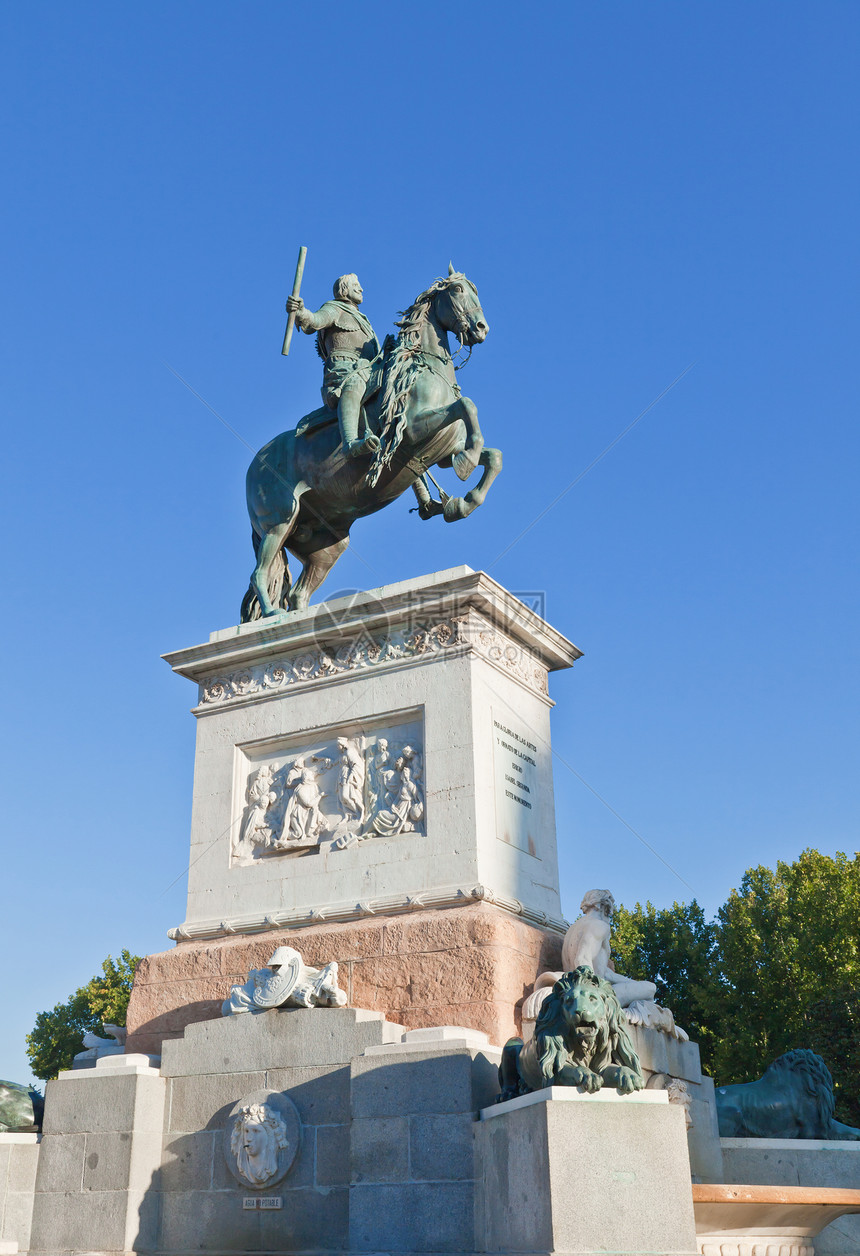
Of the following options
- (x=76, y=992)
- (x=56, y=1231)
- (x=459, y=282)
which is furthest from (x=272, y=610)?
(x=76, y=992)

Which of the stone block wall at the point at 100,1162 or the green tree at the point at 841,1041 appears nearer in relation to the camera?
the stone block wall at the point at 100,1162

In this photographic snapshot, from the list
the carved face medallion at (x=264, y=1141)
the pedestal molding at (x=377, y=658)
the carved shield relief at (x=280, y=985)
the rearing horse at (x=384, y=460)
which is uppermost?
the rearing horse at (x=384, y=460)

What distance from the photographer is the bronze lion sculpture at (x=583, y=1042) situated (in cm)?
654

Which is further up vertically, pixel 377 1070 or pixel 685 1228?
pixel 377 1070

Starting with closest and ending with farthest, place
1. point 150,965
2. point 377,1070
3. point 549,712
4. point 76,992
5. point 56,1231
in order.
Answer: point 377,1070 < point 56,1231 < point 150,965 < point 549,712 < point 76,992

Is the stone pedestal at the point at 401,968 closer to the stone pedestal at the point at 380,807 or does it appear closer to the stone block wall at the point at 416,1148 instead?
the stone pedestal at the point at 380,807

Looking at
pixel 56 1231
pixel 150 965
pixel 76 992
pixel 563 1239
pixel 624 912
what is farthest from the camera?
pixel 76 992

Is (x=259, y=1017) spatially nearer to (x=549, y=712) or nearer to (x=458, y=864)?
(x=458, y=864)

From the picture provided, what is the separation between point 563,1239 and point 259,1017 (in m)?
3.48

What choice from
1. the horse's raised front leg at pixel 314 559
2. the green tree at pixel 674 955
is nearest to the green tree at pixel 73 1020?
the green tree at pixel 674 955

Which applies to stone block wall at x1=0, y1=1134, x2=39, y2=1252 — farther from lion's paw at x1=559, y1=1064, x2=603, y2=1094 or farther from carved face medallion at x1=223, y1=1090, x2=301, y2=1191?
lion's paw at x1=559, y1=1064, x2=603, y2=1094

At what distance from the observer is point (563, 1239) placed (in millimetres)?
6094

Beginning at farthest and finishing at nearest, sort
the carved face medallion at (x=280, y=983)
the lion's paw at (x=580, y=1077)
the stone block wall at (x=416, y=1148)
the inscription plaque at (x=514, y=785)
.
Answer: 1. the inscription plaque at (x=514, y=785)
2. the carved face medallion at (x=280, y=983)
3. the stone block wall at (x=416, y=1148)
4. the lion's paw at (x=580, y=1077)

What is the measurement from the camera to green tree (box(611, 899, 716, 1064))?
3228 cm
